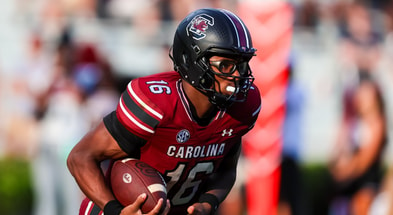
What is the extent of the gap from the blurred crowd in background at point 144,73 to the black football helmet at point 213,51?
3571 mm

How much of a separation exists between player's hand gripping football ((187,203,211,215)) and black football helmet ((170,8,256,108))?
565mm

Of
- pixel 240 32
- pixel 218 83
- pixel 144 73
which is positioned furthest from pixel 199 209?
pixel 144 73

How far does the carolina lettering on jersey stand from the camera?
4.07 metres

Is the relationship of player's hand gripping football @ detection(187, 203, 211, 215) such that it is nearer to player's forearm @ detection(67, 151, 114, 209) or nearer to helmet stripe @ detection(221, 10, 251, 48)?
player's forearm @ detection(67, 151, 114, 209)

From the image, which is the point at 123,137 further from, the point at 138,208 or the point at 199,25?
the point at 199,25

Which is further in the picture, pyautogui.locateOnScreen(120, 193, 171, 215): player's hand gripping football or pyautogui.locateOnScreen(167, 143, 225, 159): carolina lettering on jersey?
pyautogui.locateOnScreen(167, 143, 225, 159): carolina lettering on jersey

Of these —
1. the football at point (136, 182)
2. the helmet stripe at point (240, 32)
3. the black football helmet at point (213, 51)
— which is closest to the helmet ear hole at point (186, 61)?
the black football helmet at point (213, 51)

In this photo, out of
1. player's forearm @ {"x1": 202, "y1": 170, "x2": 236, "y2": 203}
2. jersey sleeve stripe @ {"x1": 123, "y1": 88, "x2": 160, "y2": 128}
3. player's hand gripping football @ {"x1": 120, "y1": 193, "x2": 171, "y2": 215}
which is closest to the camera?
player's hand gripping football @ {"x1": 120, "y1": 193, "x2": 171, "y2": 215}

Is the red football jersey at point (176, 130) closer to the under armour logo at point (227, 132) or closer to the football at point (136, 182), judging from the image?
the under armour logo at point (227, 132)

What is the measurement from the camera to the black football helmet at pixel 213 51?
4035 mm

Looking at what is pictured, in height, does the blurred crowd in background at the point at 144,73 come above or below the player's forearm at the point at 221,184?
below

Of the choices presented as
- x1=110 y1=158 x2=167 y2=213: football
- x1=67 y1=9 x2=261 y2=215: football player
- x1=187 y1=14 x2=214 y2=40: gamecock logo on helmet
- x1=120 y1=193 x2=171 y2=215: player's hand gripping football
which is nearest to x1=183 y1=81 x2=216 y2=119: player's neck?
x1=67 y1=9 x2=261 y2=215: football player

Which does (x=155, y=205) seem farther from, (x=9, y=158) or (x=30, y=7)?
(x=30, y=7)

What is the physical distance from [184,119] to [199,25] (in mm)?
532
